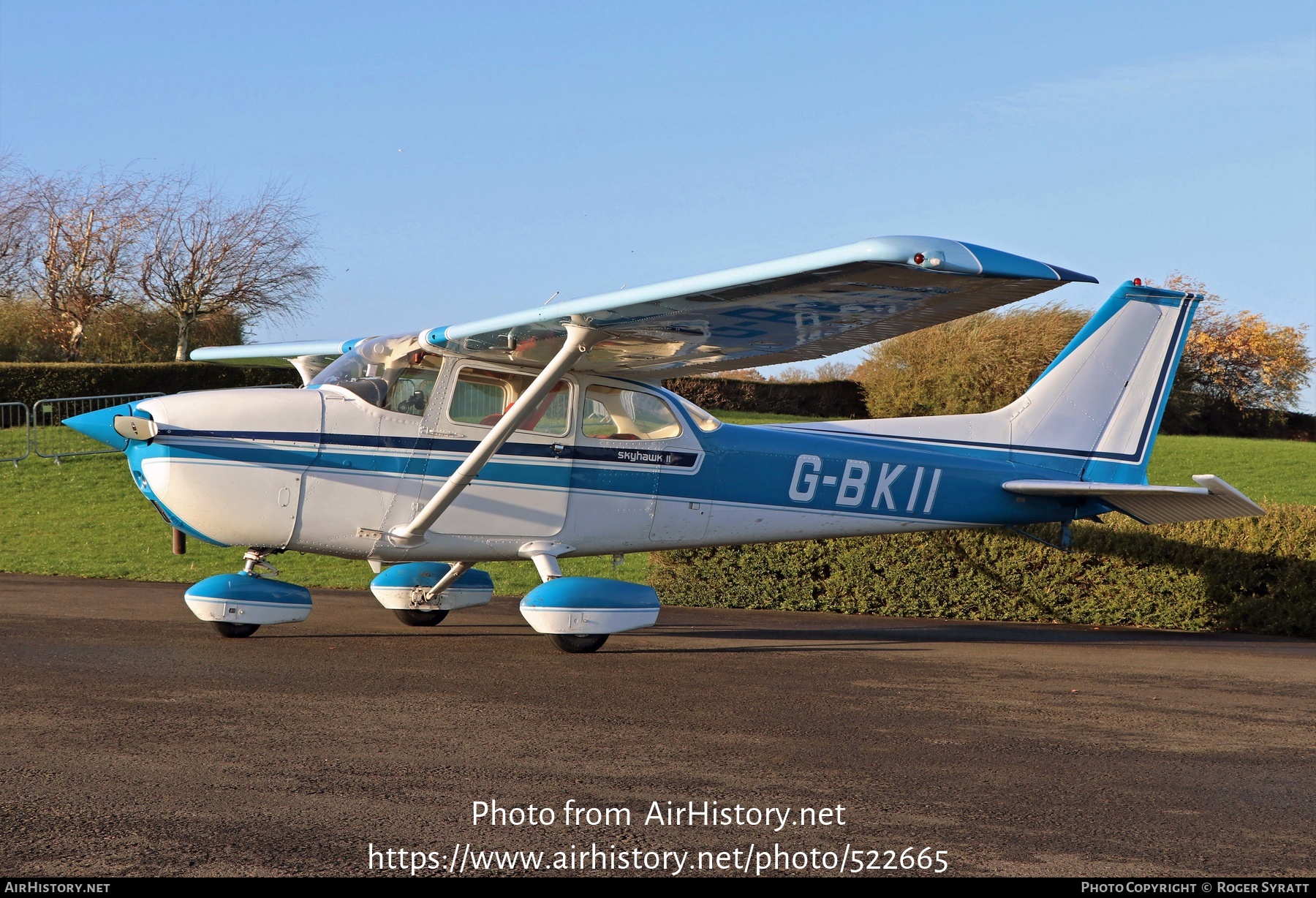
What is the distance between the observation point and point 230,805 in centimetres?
379

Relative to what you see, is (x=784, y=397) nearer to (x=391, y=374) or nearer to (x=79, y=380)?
(x=79, y=380)

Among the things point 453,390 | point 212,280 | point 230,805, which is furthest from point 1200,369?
point 230,805

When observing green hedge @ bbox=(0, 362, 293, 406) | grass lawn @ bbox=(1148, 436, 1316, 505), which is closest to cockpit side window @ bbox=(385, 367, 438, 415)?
green hedge @ bbox=(0, 362, 293, 406)

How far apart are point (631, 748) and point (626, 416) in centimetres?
401

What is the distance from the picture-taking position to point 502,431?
7.54 metres

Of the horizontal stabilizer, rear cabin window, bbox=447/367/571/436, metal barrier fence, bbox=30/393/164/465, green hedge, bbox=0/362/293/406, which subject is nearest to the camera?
rear cabin window, bbox=447/367/571/436

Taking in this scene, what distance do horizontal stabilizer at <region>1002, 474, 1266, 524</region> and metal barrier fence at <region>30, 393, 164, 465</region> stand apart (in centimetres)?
1970

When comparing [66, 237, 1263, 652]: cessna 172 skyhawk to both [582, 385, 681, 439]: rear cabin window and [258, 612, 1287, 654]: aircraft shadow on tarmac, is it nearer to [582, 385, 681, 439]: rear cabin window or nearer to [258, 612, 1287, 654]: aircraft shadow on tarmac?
[582, 385, 681, 439]: rear cabin window

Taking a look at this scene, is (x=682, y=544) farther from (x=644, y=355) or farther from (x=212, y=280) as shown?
(x=212, y=280)

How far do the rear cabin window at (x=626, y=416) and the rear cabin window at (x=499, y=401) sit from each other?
Result: 20 centimetres

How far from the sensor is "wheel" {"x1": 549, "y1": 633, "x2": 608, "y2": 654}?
7.71m

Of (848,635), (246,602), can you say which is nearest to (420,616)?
(246,602)

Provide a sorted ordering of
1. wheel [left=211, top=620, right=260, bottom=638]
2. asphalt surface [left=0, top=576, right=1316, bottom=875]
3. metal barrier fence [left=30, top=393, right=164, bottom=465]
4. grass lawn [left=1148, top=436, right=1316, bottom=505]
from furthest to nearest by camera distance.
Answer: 1. grass lawn [left=1148, top=436, right=1316, bottom=505]
2. metal barrier fence [left=30, top=393, right=164, bottom=465]
3. wheel [left=211, top=620, right=260, bottom=638]
4. asphalt surface [left=0, top=576, right=1316, bottom=875]
